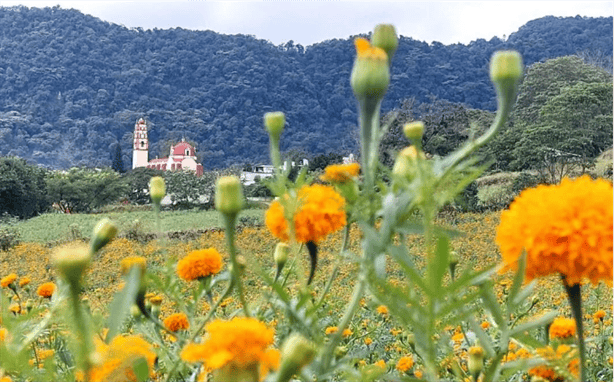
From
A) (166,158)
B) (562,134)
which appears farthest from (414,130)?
(166,158)

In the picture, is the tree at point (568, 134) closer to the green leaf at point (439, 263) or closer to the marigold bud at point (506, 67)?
the marigold bud at point (506, 67)

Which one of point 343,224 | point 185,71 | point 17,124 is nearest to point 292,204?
point 343,224

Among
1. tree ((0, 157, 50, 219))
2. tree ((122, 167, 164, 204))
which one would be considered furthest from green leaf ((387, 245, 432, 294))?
tree ((122, 167, 164, 204))

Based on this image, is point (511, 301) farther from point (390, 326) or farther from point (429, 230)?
point (390, 326)

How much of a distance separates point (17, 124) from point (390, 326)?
34.4 m

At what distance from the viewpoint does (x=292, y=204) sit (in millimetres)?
437

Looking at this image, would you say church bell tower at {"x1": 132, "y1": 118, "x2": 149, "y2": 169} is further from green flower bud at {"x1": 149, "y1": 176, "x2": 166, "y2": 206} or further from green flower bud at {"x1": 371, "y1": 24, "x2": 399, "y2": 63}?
green flower bud at {"x1": 371, "y1": 24, "x2": 399, "y2": 63}

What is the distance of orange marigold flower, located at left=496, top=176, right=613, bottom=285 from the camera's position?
12.6 inches

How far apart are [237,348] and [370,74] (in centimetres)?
17

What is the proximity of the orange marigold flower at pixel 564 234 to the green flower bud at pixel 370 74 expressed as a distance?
9 centimetres

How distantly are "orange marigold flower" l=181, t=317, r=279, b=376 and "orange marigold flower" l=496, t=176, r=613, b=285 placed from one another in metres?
0.14

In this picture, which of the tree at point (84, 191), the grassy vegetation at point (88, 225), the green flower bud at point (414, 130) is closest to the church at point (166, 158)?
the tree at point (84, 191)

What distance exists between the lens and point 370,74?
358 mm

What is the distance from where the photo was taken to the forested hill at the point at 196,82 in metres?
33.0
